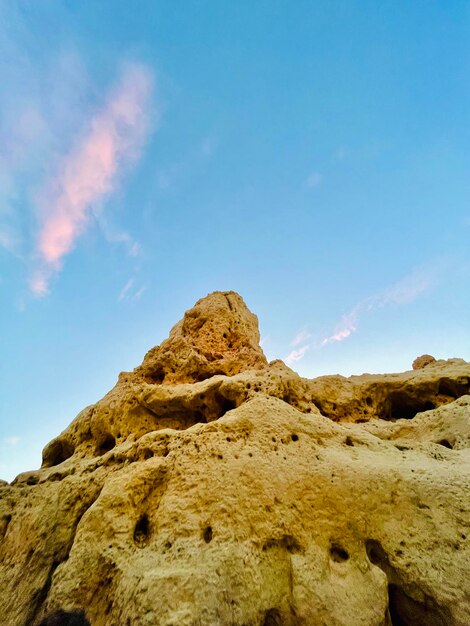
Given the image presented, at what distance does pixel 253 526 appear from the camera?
4.69 meters

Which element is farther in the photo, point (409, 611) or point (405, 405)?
point (405, 405)

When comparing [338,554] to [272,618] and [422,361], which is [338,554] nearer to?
[272,618]

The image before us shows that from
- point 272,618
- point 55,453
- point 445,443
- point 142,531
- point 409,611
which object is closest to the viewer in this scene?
point 272,618

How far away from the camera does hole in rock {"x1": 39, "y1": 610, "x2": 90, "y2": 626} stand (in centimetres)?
423

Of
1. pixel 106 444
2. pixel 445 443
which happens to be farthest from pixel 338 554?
pixel 106 444

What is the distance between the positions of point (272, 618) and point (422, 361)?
32.2 feet

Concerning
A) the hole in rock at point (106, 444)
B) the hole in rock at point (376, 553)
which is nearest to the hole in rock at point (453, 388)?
the hole in rock at point (376, 553)

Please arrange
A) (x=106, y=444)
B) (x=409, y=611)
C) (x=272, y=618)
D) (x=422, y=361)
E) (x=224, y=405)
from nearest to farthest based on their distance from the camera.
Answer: (x=272, y=618), (x=409, y=611), (x=224, y=405), (x=106, y=444), (x=422, y=361)

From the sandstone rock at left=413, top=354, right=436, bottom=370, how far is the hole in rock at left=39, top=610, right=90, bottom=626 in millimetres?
11093

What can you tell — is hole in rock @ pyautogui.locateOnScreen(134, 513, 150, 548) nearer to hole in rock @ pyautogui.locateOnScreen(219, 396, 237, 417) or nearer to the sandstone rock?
hole in rock @ pyautogui.locateOnScreen(219, 396, 237, 417)

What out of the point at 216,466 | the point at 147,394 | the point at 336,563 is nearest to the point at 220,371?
the point at 147,394

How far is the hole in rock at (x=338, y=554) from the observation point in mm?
4536

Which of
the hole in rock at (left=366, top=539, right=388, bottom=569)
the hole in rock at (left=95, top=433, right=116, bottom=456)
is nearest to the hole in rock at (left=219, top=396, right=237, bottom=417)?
the hole in rock at (left=95, top=433, right=116, bottom=456)

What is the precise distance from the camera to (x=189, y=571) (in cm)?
414
